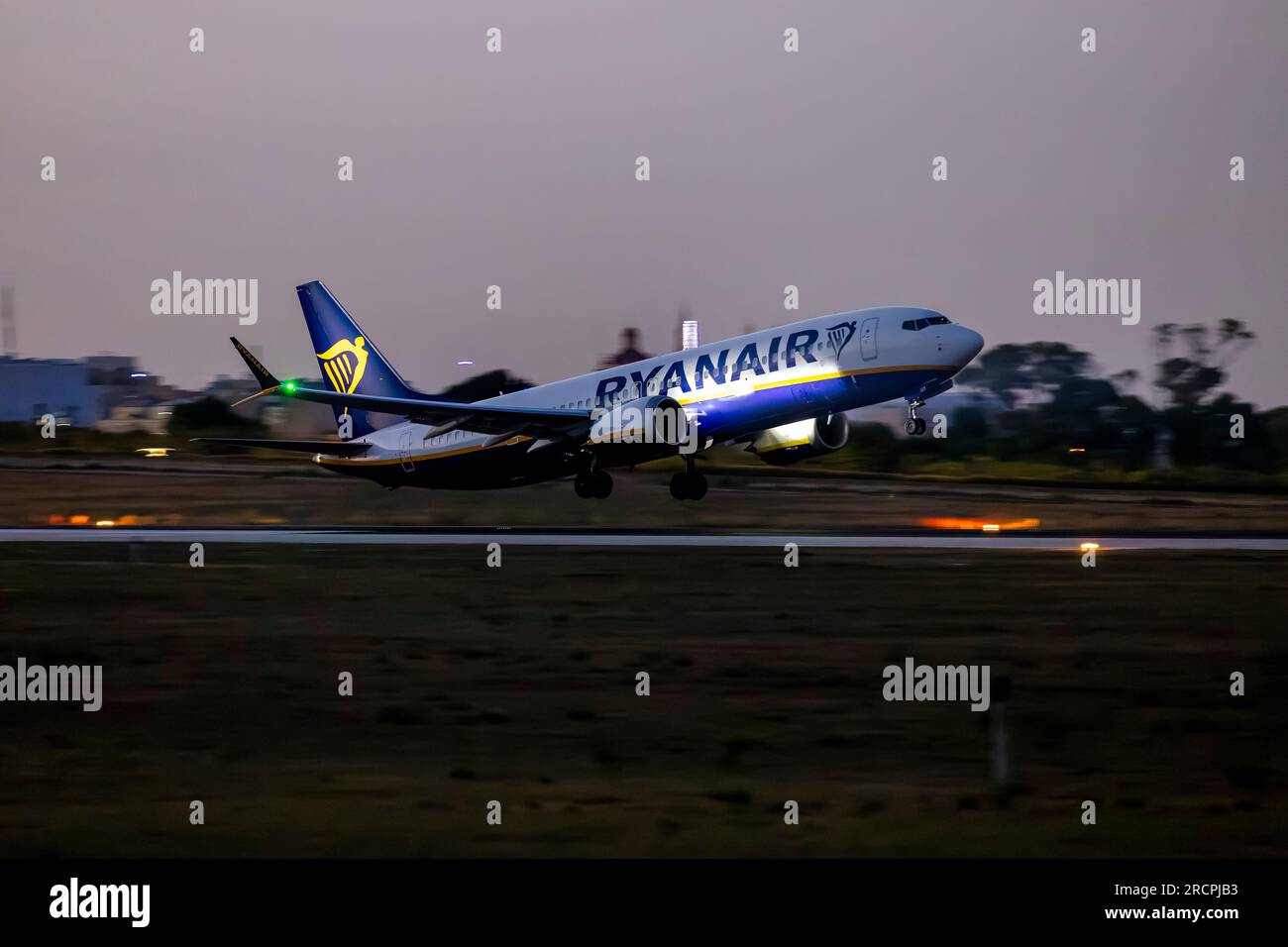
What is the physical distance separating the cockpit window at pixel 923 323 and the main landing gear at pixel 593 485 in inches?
392

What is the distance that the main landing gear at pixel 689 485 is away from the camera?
41.6 m

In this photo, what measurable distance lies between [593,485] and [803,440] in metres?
6.14

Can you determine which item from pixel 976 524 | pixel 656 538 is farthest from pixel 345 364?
pixel 976 524

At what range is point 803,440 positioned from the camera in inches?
1545

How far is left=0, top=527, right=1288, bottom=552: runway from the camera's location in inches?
1278

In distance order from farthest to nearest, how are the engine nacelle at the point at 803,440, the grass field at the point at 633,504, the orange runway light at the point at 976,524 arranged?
the grass field at the point at 633,504
the engine nacelle at the point at 803,440
the orange runway light at the point at 976,524

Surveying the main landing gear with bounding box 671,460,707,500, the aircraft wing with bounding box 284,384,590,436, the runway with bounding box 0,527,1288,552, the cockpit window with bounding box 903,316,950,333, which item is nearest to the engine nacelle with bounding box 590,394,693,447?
the aircraft wing with bounding box 284,384,590,436

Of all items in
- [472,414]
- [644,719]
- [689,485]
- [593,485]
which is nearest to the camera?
[644,719]

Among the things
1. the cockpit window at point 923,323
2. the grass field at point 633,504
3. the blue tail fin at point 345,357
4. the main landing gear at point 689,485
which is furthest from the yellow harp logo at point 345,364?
the cockpit window at point 923,323

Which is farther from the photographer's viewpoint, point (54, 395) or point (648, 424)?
point (54, 395)

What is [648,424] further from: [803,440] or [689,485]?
[689,485]

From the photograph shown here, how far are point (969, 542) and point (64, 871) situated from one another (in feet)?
84.2

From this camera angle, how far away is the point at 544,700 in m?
16.0

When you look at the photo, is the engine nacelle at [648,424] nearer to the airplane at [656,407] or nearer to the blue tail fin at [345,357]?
the airplane at [656,407]
